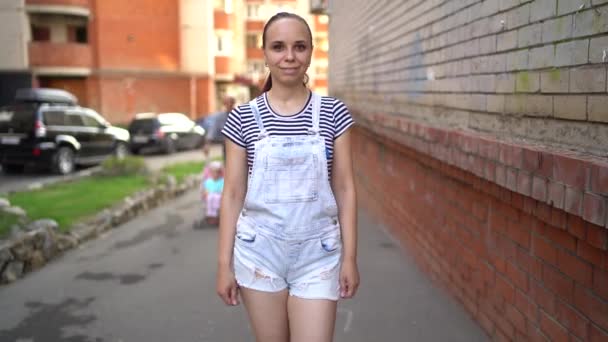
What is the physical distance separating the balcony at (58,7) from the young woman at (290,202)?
1288 inches

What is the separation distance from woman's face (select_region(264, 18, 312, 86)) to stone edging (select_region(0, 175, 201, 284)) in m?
4.73

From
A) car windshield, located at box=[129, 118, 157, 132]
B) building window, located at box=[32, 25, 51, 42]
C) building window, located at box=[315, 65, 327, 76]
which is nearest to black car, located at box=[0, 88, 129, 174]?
car windshield, located at box=[129, 118, 157, 132]

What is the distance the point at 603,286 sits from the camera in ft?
8.52

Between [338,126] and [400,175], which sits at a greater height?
[338,126]

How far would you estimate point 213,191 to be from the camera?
918cm

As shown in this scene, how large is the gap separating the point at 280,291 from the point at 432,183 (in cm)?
307

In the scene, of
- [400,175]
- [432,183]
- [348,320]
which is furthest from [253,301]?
[400,175]

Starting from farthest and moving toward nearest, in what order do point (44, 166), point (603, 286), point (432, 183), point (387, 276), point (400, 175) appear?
point (44, 166)
point (400, 175)
point (387, 276)
point (432, 183)
point (603, 286)

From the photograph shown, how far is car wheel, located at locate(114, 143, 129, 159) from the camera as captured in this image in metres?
19.9

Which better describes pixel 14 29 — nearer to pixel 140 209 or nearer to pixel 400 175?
pixel 140 209

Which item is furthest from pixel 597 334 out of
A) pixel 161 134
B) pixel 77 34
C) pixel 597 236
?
pixel 77 34

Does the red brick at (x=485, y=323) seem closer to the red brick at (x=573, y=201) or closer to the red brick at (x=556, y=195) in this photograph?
the red brick at (x=556, y=195)

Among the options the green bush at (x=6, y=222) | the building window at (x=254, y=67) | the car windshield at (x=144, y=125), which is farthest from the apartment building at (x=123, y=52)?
the green bush at (x=6, y=222)

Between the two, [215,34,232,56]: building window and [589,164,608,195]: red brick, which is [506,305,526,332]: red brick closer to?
[589,164,608,195]: red brick
